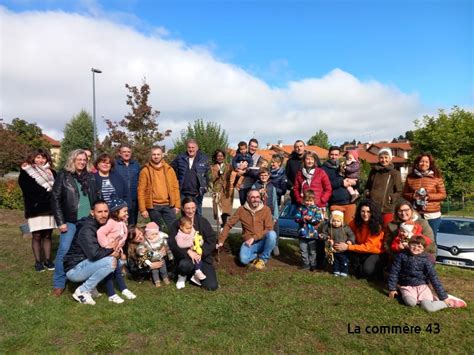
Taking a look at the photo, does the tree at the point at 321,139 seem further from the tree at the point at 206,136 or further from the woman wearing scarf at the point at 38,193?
the woman wearing scarf at the point at 38,193

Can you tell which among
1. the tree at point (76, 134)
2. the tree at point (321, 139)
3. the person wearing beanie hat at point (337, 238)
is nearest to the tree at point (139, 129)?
the person wearing beanie hat at point (337, 238)

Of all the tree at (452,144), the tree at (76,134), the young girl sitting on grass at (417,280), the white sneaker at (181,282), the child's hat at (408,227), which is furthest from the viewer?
the tree at (76,134)

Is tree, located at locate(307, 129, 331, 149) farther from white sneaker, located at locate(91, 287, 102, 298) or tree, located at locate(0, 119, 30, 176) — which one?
white sneaker, located at locate(91, 287, 102, 298)

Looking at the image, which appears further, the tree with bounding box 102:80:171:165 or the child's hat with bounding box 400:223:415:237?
the tree with bounding box 102:80:171:165

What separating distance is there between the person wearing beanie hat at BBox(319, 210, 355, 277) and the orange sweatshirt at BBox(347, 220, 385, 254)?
0.31 ft

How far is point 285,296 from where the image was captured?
190 inches

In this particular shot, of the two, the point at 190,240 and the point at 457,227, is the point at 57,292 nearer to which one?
the point at 190,240

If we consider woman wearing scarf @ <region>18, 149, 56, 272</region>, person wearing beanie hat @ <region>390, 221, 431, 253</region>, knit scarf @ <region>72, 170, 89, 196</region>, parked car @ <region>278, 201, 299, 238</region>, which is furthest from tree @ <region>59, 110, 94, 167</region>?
person wearing beanie hat @ <region>390, 221, 431, 253</region>

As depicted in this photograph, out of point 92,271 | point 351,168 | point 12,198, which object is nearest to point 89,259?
point 92,271

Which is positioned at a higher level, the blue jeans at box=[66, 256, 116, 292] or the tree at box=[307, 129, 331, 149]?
the tree at box=[307, 129, 331, 149]

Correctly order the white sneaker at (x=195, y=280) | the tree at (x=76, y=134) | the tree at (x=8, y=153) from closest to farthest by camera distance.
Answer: the white sneaker at (x=195, y=280), the tree at (x=8, y=153), the tree at (x=76, y=134)

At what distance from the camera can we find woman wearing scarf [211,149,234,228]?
6.91 metres

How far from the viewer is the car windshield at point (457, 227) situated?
7992mm

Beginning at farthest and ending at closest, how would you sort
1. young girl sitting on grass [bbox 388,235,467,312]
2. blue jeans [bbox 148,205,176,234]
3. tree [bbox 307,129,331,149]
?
tree [bbox 307,129,331,149] < blue jeans [bbox 148,205,176,234] < young girl sitting on grass [bbox 388,235,467,312]
